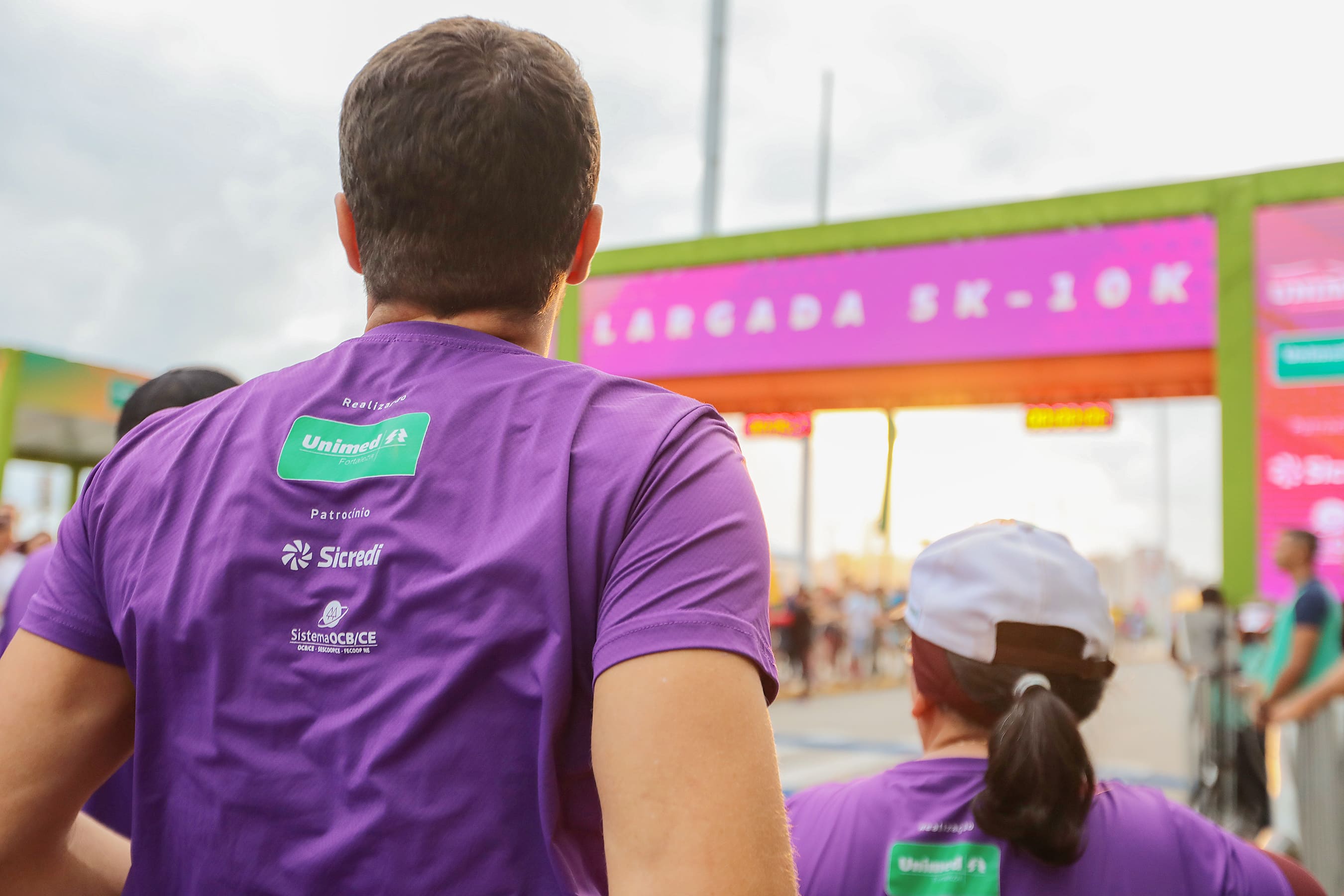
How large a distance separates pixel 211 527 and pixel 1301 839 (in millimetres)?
5700

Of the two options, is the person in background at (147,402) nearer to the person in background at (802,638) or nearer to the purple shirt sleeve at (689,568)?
the purple shirt sleeve at (689,568)

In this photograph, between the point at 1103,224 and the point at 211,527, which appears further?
the point at 1103,224

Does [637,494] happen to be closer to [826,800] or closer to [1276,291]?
[826,800]

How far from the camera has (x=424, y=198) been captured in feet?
3.49

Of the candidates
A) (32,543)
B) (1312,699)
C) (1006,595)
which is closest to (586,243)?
(1006,595)

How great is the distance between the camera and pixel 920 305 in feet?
28.8

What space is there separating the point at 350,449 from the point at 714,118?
1248 centimetres

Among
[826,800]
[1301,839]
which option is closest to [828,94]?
[1301,839]

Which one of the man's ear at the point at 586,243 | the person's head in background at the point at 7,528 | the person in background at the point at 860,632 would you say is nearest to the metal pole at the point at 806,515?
the person in background at the point at 860,632

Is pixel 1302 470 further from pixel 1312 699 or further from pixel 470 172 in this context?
pixel 470 172

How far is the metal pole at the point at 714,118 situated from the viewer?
12609 mm

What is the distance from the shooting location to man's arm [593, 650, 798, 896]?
0.85 m

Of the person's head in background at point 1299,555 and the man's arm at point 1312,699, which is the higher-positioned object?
the person's head in background at point 1299,555

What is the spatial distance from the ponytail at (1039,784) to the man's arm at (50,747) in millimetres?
1136
